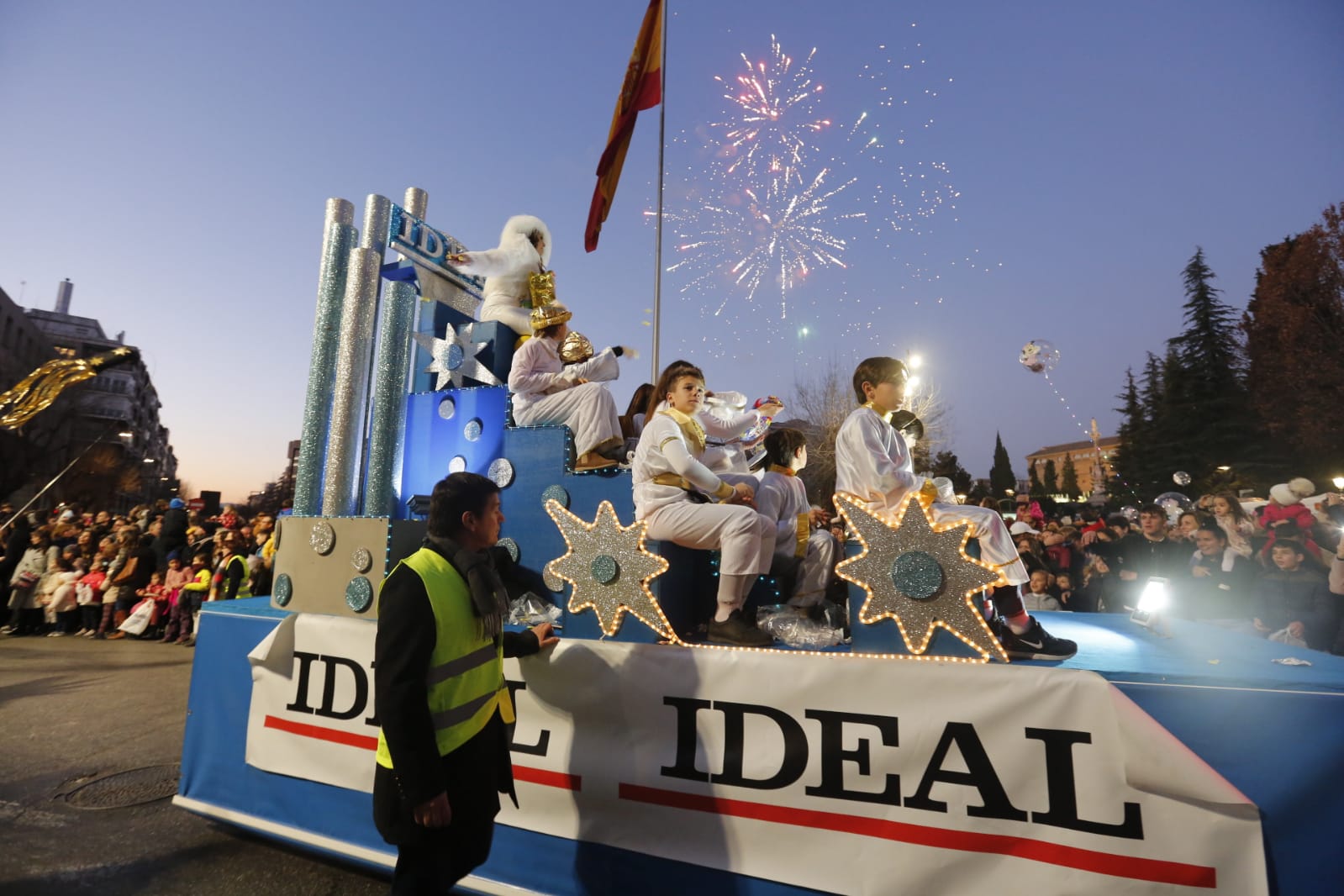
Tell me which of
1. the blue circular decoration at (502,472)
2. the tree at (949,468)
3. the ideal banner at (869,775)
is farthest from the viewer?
the tree at (949,468)

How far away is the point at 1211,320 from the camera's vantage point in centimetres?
2975

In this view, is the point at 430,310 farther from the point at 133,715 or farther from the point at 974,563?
the point at 133,715

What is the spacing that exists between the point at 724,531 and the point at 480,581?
1.12m

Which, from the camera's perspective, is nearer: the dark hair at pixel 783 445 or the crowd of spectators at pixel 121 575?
the dark hair at pixel 783 445

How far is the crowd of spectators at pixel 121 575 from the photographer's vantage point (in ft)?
32.3

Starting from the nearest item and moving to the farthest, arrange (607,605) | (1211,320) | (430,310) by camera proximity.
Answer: (607,605) < (430,310) < (1211,320)

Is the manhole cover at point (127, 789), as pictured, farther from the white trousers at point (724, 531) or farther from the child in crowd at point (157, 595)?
the child in crowd at point (157, 595)

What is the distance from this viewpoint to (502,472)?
12.0 feet

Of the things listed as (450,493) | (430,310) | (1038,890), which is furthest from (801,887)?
(430,310)

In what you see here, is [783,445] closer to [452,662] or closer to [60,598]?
[452,662]

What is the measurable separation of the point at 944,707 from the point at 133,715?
7.10 m

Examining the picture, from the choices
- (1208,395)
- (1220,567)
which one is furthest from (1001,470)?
(1220,567)

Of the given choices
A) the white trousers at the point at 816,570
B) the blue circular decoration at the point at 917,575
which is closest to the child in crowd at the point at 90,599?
the white trousers at the point at 816,570

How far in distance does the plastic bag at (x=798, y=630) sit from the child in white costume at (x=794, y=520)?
0.24 metres
